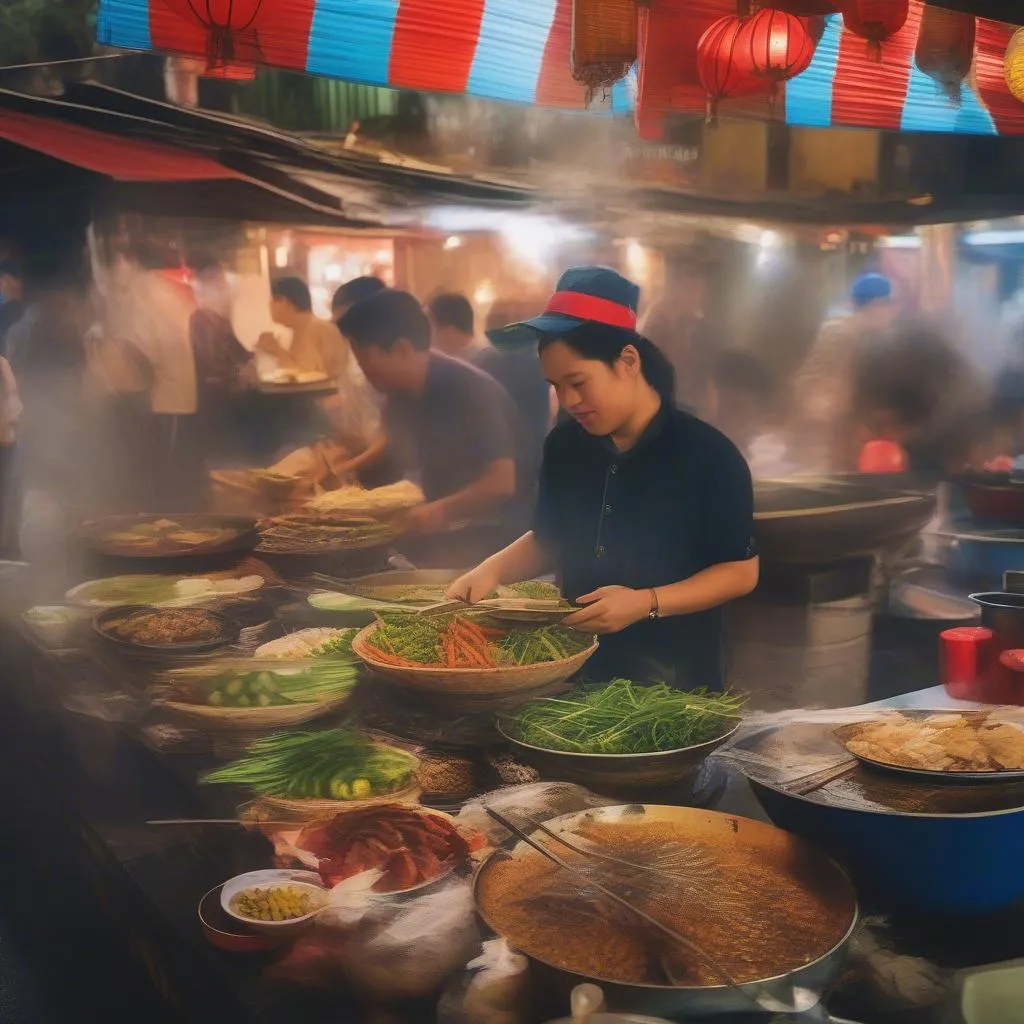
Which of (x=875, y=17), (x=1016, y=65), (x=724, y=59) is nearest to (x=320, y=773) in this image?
(x=724, y=59)

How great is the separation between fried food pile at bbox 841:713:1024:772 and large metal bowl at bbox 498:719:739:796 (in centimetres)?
27

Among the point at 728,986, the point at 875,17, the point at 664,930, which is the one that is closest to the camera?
the point at 728,986

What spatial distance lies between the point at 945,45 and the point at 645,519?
165 centimetres

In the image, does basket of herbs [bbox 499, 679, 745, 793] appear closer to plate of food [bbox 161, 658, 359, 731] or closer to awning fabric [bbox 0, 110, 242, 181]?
plate of food [bbox 161, 658, 359, 731]

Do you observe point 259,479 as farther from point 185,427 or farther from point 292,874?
point 292,874

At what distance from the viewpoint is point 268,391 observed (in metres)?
2.14

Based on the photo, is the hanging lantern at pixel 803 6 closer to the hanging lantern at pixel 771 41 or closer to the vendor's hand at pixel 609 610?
the hanging lantern at pixel 771 41

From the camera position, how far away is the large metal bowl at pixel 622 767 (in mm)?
1757

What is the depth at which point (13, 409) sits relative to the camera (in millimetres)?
2121

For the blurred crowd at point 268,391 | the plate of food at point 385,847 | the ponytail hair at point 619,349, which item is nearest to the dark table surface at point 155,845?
the plate of food at point 385,847

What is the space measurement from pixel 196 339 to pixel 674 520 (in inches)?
43.6

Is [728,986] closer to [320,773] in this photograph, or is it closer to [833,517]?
[320,773]

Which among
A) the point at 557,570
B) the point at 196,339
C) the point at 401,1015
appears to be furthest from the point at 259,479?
the point at 401,1015

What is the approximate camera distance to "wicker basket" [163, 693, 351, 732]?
2.04m
